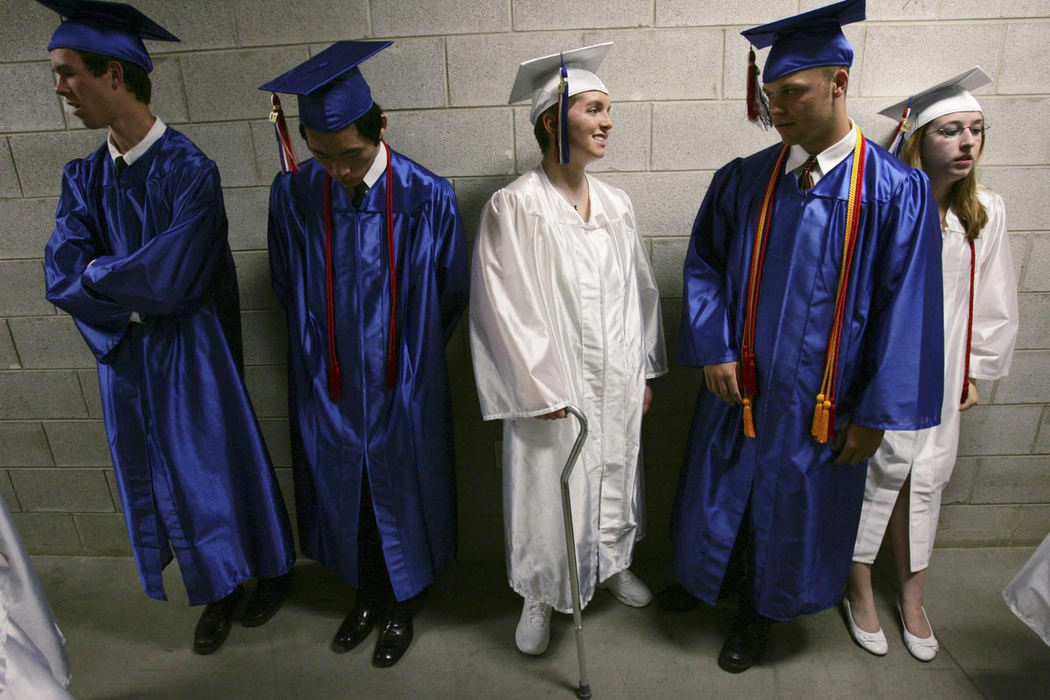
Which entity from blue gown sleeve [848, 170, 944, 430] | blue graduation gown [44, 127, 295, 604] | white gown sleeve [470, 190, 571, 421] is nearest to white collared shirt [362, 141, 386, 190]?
white gown sleeve [470, 190, 571, 421]

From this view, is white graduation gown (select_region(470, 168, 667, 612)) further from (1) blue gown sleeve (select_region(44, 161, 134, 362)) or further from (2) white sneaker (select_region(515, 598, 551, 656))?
(1) blue gown sleeve (select_region(44, 161, 134, 362))

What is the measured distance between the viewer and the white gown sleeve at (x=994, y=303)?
1716mm

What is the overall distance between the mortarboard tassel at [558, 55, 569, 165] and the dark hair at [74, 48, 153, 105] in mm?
1045

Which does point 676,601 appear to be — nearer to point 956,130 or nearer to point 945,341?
point 945,341

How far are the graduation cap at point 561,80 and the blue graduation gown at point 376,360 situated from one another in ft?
1.05

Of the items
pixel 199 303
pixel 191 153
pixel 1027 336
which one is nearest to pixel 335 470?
pixel 199 303

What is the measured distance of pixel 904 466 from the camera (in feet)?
5.70

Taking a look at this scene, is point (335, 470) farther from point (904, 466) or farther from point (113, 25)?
point (904, 466)

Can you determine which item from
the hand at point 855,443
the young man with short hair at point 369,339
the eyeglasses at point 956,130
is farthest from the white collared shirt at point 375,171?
the eyeglasses at point 956,130

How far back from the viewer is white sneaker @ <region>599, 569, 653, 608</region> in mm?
1980

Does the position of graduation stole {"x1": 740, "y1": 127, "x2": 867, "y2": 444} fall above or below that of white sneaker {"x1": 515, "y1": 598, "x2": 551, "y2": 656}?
above

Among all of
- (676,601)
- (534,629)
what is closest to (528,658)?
(534,629)

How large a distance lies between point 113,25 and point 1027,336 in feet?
9.03

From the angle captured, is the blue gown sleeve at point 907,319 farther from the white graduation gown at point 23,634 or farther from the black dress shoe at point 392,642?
the white graduation gown at point 23,634
